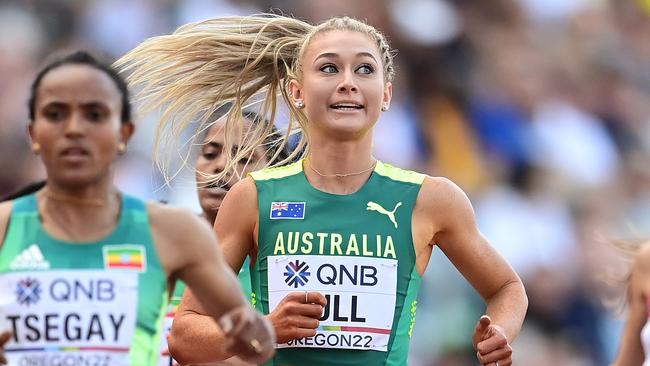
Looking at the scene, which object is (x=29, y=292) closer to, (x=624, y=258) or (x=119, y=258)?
(x=119, y=258)

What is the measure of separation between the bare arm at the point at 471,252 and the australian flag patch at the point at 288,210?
488mm

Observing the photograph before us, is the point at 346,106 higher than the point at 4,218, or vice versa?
the point at 346,106

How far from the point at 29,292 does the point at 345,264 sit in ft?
5.63

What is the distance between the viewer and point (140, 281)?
15.4ft

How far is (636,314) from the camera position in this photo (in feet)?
21.9

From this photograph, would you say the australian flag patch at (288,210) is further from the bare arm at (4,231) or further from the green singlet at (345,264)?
the bare arm at (4,231)

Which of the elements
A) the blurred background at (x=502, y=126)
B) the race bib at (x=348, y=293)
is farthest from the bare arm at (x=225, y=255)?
the blurred background at (x=502, y=126)

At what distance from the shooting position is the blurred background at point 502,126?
420 inches

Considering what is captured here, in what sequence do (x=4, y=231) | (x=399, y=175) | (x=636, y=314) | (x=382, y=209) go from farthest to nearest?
(x=636, y=314) < (x=399, y=175) < (x=382, y=209) < (x=4, y=231)

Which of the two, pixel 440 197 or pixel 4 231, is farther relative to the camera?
pixel 440 197

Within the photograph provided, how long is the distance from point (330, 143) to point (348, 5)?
199 inches

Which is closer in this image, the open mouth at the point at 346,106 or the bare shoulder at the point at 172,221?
the bare shoulder at the point at 172,221

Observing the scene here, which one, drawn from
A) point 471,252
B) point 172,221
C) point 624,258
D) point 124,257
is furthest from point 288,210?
point 624,258

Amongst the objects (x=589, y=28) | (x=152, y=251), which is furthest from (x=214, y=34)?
(x=589, y=28)
